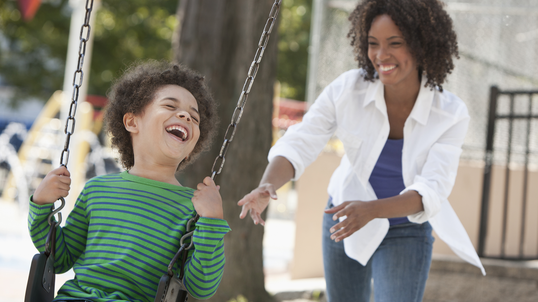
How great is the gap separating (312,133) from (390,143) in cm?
36

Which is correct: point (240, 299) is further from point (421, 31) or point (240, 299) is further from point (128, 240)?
point (421, 31)

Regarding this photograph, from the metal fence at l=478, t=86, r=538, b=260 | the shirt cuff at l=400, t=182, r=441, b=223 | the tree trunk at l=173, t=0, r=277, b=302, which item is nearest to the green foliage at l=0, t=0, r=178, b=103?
the metal fence at l=478, t=86, r=538, b=260

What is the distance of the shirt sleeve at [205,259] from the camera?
1.92 meters

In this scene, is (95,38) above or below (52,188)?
above

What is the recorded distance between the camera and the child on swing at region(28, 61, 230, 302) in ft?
6.41

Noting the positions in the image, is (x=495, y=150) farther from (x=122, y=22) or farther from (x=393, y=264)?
(x=122, y=22)

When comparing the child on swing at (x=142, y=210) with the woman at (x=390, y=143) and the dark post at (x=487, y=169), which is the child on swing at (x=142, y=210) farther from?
the dark post at (x=487, y=169)

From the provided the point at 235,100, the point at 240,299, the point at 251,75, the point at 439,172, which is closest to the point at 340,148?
the point at 235,100

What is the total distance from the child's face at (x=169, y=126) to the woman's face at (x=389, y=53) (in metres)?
0.81

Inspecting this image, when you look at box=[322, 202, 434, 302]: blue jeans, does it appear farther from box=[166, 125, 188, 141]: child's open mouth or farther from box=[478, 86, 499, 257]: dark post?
box=[478, 86, 499, 257]: dark post

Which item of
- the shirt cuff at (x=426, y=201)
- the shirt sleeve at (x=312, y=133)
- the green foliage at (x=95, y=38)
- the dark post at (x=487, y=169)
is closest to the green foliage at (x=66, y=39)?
the green foliage at (x=95, y=38)

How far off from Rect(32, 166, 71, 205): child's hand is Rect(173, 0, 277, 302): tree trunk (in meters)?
1.97

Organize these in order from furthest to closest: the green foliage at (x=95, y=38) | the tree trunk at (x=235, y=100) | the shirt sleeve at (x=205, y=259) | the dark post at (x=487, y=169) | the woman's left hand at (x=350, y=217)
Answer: the green foliage at (x=95, y=38) < the dark post at (x=487, y=169) < the tree trunk at (x=235, y=100) < the woman's left hand at (x=350, y=217) < the shirt sleeve at (x=205, y=259)

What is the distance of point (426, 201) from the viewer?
7.23 feet
